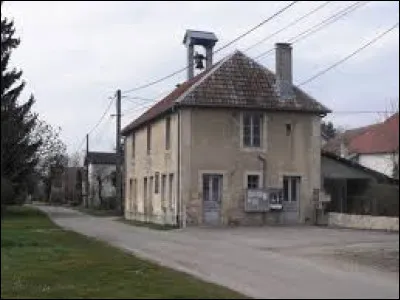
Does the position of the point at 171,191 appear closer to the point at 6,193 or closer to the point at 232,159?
the point at 232,159

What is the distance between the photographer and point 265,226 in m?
33.2

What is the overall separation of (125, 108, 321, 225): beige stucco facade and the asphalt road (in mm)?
2702

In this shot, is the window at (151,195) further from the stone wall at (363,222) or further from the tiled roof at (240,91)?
the stone wall at (363,222)

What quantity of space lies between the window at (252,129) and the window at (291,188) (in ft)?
7.47

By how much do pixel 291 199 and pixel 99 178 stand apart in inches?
1678

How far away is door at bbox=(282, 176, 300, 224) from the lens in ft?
115

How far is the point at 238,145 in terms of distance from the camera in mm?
34531

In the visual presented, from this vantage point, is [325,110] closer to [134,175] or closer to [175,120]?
[175,120]

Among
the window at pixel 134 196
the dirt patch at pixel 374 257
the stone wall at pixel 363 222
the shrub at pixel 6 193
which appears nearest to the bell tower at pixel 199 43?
the window at pixel 134 196

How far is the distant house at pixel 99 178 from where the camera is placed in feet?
247

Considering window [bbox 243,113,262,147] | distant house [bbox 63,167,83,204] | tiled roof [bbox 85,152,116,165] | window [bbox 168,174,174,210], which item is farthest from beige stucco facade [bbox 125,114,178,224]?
distant house [bbox 63,167,83,204]

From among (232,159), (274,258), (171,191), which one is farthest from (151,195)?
(274,258)

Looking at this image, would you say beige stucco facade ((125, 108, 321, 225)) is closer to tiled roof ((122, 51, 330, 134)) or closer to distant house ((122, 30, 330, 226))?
distant house ((122, 30, 330, 226))

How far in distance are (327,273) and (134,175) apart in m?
31.5
